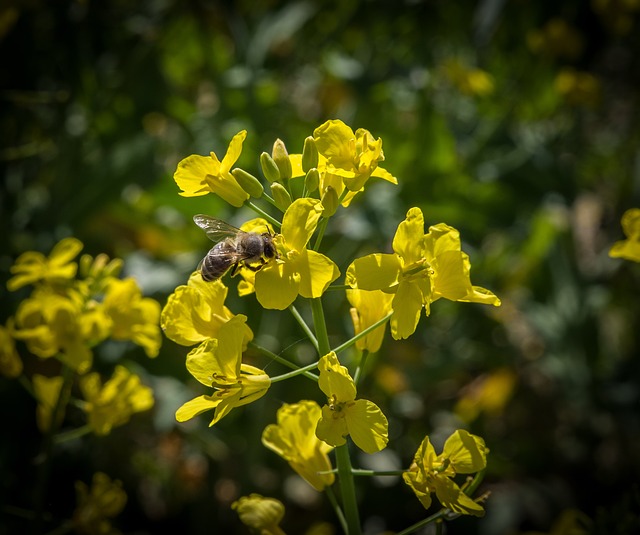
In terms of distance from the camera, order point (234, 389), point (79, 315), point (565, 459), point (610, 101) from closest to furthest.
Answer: point (234, 389)
point (79, 315)
point (565, 459)
point (610, 101)

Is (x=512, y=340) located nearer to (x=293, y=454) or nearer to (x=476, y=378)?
(x=476, y=378)

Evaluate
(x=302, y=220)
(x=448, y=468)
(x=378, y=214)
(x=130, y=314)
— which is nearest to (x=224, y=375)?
(x=302, y=220)

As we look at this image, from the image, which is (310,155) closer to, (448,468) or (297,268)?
(297,268)

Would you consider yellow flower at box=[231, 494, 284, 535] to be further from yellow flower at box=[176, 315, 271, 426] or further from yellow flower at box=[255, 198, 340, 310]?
yellow flower at box=[255, 198, 340, 310]

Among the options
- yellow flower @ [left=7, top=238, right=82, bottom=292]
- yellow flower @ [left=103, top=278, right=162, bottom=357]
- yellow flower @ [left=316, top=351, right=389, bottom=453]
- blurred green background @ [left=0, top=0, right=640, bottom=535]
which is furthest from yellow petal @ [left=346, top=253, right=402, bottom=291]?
blurred green background @ [left=0, top=0, right=640, bottom=535]

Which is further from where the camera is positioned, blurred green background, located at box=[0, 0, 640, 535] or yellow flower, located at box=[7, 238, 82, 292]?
blurred green background, located at box=[0, 0, 640, 535]

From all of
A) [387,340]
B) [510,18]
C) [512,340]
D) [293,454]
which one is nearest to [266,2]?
[510,18]

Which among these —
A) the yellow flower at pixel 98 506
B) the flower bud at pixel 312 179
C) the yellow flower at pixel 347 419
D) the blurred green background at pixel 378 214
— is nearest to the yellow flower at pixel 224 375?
the yellow flower at pixel 347 419
